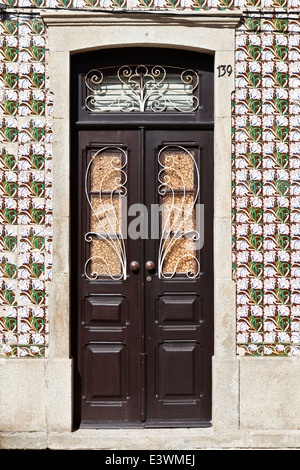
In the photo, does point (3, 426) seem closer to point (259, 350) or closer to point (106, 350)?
point (106, 350)

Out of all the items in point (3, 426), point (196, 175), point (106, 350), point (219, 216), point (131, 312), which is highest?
point (196, 175)

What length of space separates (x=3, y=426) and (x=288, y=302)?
9.61 ft

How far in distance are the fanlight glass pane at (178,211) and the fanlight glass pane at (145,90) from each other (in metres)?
0.46

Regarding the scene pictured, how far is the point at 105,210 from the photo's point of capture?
5.88 meters

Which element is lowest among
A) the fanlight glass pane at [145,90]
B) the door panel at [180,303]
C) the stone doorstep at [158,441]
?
the stone doorstep at [158,441]

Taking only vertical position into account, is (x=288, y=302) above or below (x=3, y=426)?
above

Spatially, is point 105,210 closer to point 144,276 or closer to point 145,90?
point 144,276

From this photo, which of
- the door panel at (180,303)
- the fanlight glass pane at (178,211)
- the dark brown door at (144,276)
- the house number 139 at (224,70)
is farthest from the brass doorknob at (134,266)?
the house number 139 at (224,70)

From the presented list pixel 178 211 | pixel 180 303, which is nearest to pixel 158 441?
pixel 180 303

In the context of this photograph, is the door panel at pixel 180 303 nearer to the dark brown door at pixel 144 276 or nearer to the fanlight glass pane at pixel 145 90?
the dark brown door at pixel 144 276

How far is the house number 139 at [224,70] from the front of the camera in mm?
5654

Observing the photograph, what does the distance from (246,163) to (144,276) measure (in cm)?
146

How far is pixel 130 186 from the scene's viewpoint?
5855mm

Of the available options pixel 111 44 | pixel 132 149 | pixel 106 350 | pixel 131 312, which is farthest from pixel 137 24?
pixel 106 350
